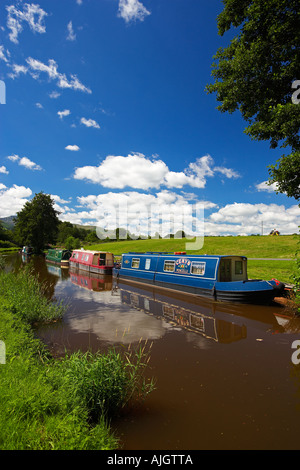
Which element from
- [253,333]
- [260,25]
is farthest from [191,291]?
[260,25]

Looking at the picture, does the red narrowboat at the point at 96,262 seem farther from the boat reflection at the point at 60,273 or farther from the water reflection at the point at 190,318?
the water reflection at the point at 190,318

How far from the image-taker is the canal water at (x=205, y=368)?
141 inches

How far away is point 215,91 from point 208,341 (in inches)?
472

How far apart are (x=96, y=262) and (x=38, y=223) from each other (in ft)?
107

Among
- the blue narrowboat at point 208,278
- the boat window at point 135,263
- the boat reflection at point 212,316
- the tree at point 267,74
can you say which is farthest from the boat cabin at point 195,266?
the tree at point 267,74

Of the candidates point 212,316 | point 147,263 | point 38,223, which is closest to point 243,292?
point 212,316

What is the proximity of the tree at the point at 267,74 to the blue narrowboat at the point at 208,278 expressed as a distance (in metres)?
4.67

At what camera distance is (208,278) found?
42.0 feet

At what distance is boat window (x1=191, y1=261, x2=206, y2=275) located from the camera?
1324 cm

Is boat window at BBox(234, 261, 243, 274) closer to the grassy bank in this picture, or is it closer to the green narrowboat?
the grassy bank

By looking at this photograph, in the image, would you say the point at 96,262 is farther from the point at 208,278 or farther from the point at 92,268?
the point at 208,278

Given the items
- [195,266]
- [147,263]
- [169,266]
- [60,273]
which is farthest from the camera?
[60,273]
